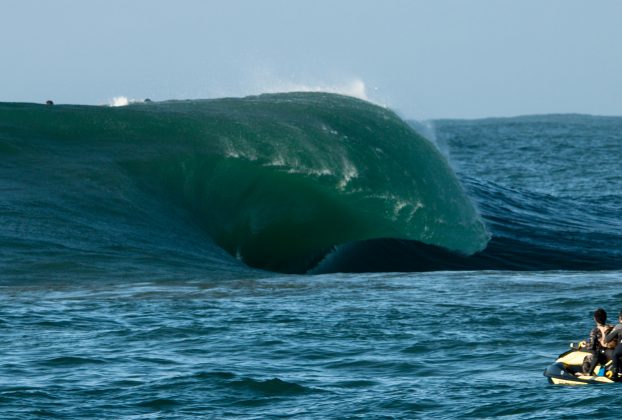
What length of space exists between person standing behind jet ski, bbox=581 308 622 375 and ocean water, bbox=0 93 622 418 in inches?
16.1

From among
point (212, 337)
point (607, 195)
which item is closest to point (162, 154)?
point (212, 337)

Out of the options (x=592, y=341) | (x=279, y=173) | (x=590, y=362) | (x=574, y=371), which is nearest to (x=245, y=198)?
(x=279, y=173)

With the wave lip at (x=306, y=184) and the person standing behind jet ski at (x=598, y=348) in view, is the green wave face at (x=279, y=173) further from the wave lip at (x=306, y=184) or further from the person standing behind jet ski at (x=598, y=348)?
the person standing behind jet ski at (x=598, y=348)

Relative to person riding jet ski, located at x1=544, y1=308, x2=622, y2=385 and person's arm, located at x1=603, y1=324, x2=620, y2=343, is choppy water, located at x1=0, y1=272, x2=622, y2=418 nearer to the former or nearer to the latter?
person riding jet ski, located at x1=544, y1=308, x2=622, y2=385

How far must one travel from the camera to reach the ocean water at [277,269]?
14438mm

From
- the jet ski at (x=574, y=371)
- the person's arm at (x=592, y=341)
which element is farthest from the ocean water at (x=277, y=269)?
the person's arm at (x=592, y=341)

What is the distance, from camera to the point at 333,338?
16.9 meters

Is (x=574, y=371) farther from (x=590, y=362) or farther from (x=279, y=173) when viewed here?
(x=279, y=173)

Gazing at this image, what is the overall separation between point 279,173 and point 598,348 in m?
13.8

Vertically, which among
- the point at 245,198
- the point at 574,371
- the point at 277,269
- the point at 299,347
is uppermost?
the point at 245,198

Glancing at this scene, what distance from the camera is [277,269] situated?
25328 millimetres

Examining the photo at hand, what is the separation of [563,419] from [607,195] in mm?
32026

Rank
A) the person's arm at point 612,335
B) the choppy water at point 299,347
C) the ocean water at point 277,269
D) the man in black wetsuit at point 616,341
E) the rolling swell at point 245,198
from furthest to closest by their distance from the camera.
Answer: the rolling swell at point 245,198 < the person's arm at point 612,335 < the man in black wetsuit at point 616,341 < the ocean water at point 277,269 < the choppy water at point 299,347

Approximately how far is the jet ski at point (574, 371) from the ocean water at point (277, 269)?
194mm
